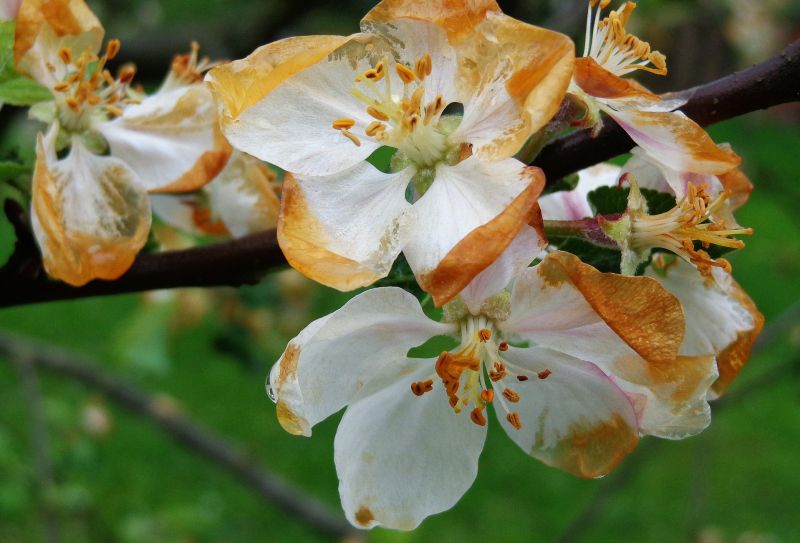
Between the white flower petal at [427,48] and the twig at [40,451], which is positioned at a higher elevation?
the white flower petal at [427,48]

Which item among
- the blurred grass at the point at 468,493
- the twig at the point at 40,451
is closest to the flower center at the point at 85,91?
the twig at the point at 40,451

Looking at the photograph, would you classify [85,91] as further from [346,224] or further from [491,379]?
[491,379]

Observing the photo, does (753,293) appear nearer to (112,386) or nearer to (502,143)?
(112,386)

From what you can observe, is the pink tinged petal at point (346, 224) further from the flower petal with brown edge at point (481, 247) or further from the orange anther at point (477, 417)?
the orange anther at point (477, 417)

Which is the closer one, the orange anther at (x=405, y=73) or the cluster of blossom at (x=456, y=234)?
the cluster of blossom at (x=456, y=234)

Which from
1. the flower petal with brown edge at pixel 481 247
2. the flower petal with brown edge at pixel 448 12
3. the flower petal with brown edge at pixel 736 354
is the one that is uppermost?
the flower petal with brown edge at pixel 448 12

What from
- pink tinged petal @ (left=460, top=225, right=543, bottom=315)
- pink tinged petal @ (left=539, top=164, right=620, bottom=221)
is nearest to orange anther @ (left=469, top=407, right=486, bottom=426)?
pink tinged petal @ (left=460, top=225, right=543, bottom=315)

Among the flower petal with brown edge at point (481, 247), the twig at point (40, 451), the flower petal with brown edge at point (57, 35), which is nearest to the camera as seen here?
the flower petal with brown edge at point (481, 247)

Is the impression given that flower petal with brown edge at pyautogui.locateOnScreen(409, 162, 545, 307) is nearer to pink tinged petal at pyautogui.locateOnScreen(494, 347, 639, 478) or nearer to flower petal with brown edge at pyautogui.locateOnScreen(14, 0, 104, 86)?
pink tinged petal at pyautogui.locateOnScreen(494, 347, 639, 478)
